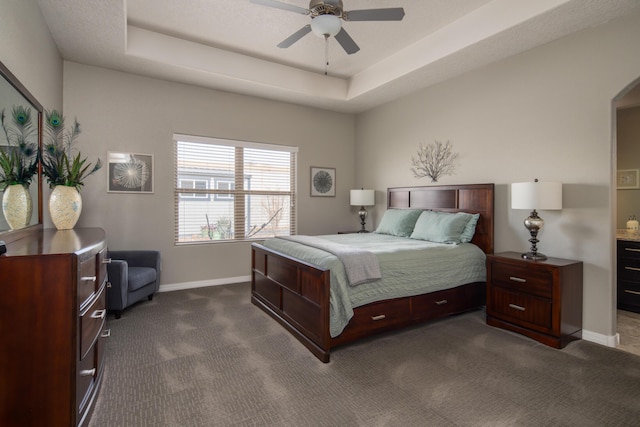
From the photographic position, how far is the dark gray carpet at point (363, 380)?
1924 millimetres

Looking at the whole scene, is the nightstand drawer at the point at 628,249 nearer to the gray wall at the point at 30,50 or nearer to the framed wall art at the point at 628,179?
the framed wall art at the point at 628,179

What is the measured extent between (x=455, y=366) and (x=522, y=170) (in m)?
2.31

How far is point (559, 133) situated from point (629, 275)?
6.30 feet

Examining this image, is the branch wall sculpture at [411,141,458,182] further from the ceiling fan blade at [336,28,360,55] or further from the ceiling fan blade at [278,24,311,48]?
the ceiling fan blade at [278,24,311,48]

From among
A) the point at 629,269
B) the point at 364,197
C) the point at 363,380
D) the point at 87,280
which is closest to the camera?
the point at 87,280

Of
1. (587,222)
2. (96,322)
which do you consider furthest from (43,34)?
(587,222)

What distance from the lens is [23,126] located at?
2268mm

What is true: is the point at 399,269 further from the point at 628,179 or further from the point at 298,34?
the point at 628,179

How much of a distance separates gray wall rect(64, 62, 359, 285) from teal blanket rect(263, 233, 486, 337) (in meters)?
Result: 1.63

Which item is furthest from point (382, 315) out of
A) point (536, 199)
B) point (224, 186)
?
point (224, 186)

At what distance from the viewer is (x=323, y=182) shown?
585 centimetres

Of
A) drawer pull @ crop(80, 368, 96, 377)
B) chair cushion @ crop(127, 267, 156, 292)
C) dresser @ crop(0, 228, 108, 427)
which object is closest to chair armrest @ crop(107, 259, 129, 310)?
chair cushion @ crop(127, 267, 156, 292)

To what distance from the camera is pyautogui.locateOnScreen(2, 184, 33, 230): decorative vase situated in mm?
1966

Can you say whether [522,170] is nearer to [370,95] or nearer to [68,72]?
[370,95]
